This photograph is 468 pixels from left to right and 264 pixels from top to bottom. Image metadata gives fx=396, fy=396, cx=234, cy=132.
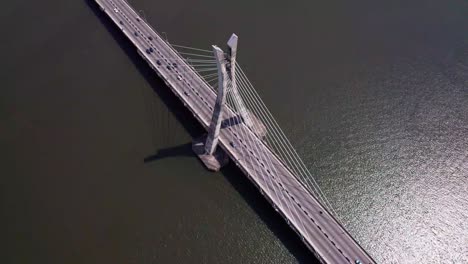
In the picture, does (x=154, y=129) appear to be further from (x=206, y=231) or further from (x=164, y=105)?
(x=206, y=231)

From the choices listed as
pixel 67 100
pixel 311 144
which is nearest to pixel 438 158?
pixel 311 144

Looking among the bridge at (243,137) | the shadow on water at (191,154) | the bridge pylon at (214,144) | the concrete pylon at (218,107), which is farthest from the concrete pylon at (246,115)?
the shadow on water at (191,154)

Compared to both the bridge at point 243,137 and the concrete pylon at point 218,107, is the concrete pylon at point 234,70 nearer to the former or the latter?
the bridge at point 243,137

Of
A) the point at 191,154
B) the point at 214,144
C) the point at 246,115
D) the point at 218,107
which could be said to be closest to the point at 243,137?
the point at 246,115

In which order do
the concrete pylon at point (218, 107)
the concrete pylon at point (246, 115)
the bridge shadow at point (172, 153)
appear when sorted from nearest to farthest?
the concrete pylon at point (218, 107) → the concrete pylon at point (246, 115) → the bridge shadow at point (172, 153)

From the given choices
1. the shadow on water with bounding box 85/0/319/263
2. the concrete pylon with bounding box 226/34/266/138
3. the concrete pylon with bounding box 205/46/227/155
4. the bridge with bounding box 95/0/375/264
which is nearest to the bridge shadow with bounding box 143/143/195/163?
the shadow on water with bounding box 85/0/319/263

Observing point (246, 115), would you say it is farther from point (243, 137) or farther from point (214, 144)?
point (214, 144)
